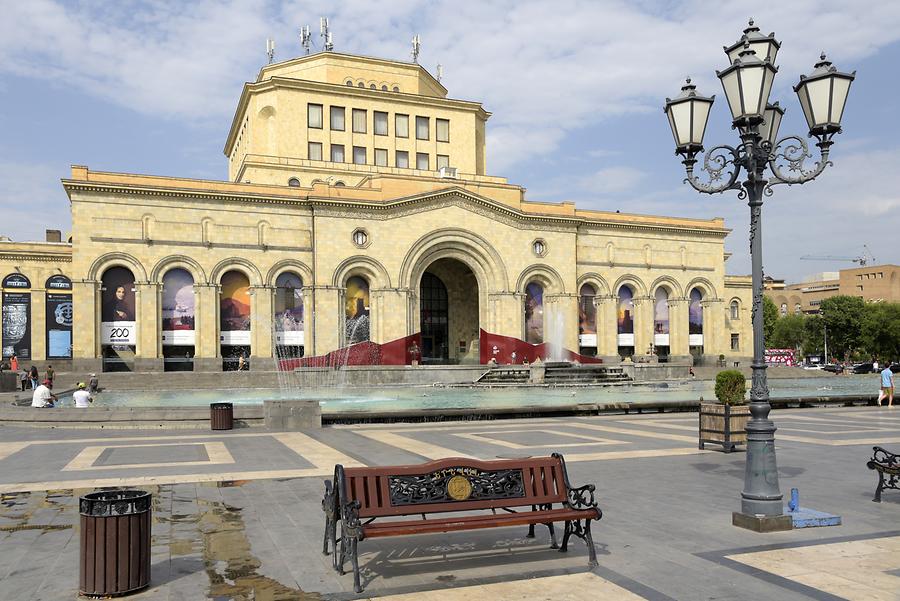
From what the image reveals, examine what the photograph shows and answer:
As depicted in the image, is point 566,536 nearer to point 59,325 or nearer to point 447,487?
point 447,487

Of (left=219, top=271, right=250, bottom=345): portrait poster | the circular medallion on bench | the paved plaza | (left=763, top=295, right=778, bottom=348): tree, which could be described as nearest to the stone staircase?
(left=219, top=271, right=250, bottom=345): portrait poster

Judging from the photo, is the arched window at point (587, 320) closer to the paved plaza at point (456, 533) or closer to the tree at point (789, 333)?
the paved plaza at point (456, 533)

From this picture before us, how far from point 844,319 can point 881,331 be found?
5.35 meters

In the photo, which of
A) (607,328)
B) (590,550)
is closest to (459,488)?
(590,550)

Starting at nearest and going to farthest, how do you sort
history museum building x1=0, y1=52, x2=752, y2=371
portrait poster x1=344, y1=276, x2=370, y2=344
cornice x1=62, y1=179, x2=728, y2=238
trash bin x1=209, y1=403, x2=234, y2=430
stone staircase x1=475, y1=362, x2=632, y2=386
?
trash bin x1=209, y1=403, x2=234, y2=430
stone staircase x1=475, y1=362, x2=632, y2=386
cornice x1=62, y1=179, x2=728, y2=238
history museum building x1=0, y1=52, x2=752, y2=371
portrait poster x1=344, y1=276, x2=370, y2=344

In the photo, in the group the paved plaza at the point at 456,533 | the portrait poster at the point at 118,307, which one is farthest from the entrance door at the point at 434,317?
the paved plaza at the point at 456,533

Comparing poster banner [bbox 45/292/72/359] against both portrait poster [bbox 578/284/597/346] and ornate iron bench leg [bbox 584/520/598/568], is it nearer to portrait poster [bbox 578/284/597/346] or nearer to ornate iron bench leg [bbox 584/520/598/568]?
portrait poster [bbox 578/284/597/346]

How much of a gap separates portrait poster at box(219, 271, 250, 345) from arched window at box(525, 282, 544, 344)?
19.0m

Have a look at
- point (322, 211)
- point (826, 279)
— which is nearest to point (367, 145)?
point (322, 211)

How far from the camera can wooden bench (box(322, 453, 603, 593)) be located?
6.34 meters

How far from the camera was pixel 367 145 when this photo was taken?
55.1 m

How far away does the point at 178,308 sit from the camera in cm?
4428

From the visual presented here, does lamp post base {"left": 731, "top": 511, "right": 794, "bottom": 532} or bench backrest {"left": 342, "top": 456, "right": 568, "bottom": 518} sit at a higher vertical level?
bench backrest {"left": 342, "top": 456, "right": 568, "bottom": 518}

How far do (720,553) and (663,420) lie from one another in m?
13.7
